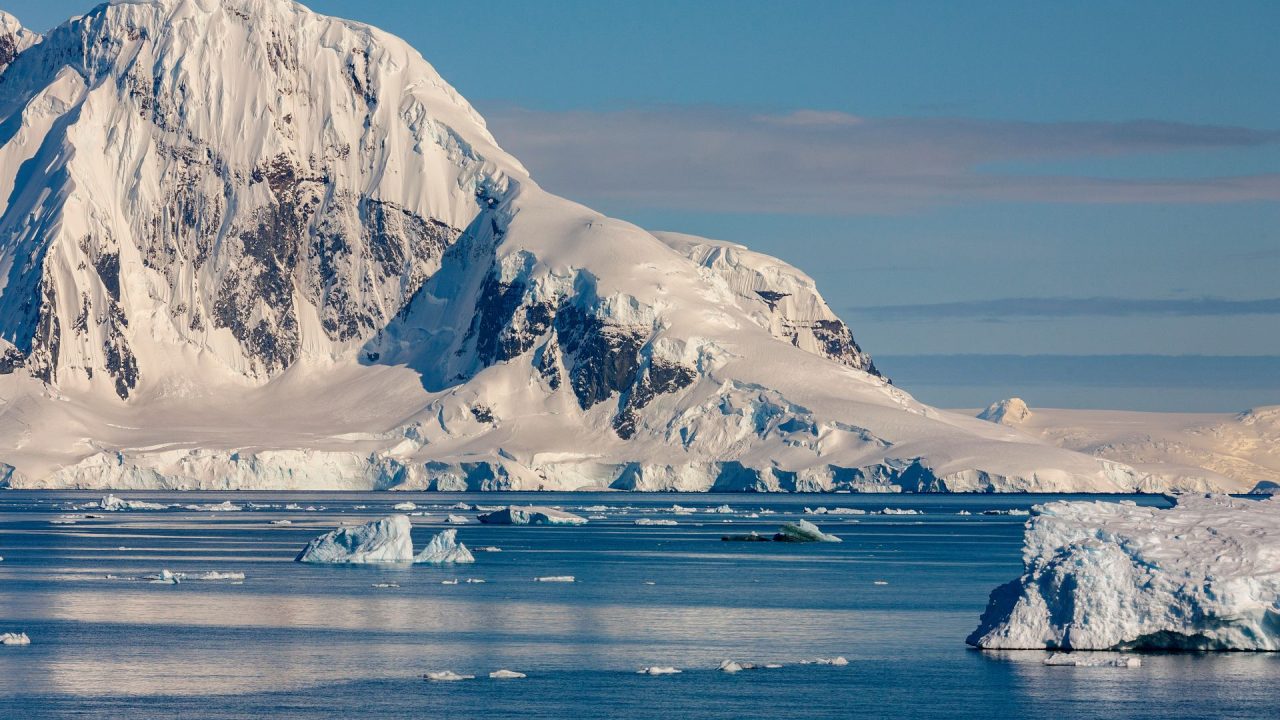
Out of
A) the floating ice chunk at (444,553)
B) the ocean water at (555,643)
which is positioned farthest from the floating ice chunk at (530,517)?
the floating ice chunk at (444,553)

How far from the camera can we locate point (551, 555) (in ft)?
376

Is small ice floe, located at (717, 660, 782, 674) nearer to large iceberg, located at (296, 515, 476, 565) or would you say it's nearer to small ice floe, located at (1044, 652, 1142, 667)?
small ice floe, located at (1044, 652, 1142, 667)

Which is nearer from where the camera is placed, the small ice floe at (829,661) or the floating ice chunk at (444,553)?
the small ice floe at (829,661)

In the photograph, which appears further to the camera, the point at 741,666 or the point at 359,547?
the point at 359,547

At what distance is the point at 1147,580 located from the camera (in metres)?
53.0

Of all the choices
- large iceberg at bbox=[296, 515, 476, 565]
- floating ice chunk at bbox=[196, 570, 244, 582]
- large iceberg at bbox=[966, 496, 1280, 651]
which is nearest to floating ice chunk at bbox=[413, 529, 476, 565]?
large iceberg at bbox=[296, 515, 476, 565]

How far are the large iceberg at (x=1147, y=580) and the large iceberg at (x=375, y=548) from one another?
47.2 meters

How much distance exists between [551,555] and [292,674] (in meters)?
59.7

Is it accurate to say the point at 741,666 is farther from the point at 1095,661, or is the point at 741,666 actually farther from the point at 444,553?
the point at 444,553

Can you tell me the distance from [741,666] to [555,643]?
888cm

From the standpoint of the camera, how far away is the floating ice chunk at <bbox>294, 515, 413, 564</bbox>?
10031cm

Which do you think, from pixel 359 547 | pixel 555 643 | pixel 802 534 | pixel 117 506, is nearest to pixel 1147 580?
pixel 555 643

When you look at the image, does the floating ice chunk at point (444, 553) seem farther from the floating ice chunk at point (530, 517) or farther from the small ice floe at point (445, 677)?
the small ice floe at point (445, 677)

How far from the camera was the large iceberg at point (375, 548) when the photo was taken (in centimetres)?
9988
